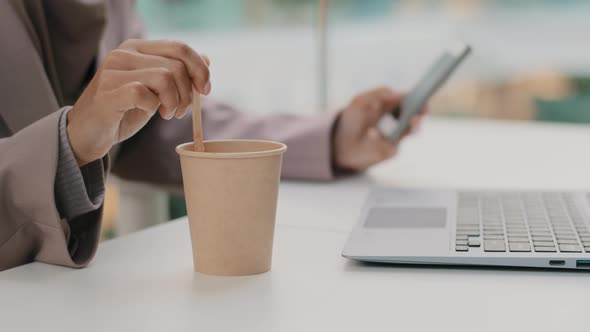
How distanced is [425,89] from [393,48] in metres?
1.15

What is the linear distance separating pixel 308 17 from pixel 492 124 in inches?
29.4

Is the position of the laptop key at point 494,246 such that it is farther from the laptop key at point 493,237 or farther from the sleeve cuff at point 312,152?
the sleeve cuff at point 312,152

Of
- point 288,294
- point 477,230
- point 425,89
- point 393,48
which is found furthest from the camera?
point 393,48

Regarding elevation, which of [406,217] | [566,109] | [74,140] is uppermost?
[74,140]

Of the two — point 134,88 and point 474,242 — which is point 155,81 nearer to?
point 134,88

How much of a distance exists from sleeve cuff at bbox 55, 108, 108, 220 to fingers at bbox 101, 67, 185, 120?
61 millimetres

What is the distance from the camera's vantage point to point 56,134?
687 millimetres

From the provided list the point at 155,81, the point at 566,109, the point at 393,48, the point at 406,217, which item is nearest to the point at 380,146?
the point at 406,217

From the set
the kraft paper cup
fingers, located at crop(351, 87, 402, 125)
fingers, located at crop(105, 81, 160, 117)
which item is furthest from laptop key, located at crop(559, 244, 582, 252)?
fingers, located at crop(351, 87, 402, 125)

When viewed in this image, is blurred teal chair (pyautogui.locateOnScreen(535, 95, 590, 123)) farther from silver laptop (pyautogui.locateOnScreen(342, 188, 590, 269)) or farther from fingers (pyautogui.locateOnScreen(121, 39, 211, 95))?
fingers (pyautogui.locateOnScreen(121, 39, 211, 95))

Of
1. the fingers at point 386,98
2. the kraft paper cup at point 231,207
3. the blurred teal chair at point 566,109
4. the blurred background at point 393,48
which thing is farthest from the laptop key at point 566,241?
the blurred teal chair at point 566,109

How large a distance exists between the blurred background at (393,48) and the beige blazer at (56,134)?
904mm

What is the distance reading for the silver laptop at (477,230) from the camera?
2.25ft

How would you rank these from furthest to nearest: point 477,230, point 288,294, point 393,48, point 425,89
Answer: point 393,48 → point 425,89 → point 477,230 → point 288,294
